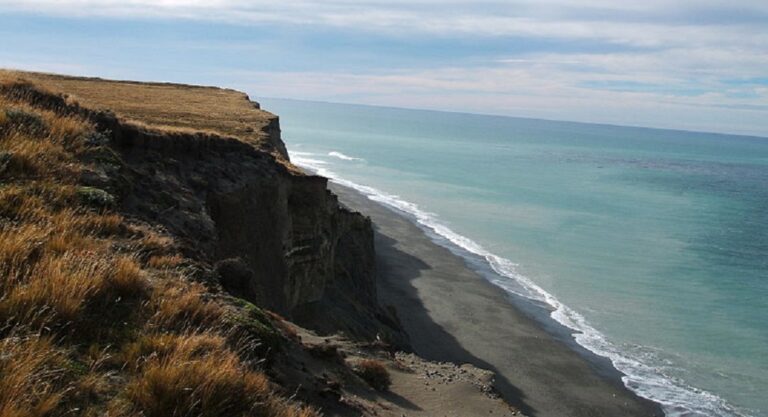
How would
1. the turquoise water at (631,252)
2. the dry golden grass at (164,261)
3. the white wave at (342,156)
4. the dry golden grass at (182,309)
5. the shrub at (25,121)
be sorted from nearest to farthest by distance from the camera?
the dry golden grass at (182,309), the dry golden grass at (164,261), the shrub at (25,121), the turquoise water at (631,252), the white wave at (342,156)

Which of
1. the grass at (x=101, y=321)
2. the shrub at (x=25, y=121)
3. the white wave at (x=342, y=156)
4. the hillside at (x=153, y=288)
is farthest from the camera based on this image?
the white wave at (x=342, y=156)

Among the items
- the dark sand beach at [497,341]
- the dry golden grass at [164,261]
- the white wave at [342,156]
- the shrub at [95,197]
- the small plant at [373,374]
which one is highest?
the shrub at [95,197]

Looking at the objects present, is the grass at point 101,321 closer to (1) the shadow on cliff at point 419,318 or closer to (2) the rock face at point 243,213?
(2) the rock face at point 243,213

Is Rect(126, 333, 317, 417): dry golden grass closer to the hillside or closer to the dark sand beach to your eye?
the hillside

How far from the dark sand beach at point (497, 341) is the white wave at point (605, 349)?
740mm

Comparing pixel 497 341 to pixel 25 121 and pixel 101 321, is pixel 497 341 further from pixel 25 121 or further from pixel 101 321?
pixel 101 321

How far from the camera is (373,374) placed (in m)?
14.5

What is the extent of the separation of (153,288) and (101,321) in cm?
114

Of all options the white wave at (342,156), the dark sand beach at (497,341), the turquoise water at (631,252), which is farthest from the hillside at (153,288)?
the white wave at (342,156)

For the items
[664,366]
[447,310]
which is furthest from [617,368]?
[447,310]

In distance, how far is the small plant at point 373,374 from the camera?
46.7ft

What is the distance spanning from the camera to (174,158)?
59.4ft

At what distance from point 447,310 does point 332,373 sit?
973 inches

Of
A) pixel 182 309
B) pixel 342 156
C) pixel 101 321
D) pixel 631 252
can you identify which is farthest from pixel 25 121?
pixel 342 156
